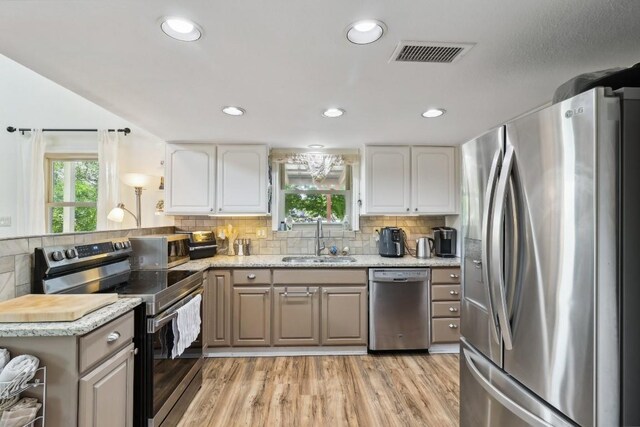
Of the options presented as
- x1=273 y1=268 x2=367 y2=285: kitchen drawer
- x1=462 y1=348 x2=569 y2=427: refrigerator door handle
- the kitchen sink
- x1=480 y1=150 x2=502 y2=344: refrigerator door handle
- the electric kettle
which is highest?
x1=480 y1=150 x2=502 y2=344: refrigerator door handle

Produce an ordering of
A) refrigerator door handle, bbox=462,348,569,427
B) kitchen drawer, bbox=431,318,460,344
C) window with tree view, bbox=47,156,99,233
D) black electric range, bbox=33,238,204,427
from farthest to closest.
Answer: window with tree view, bbox=47,156,99,233
kitchen drawer, bbox=431,318,460,344
black electric range, bbox=33,238,204,427
refrigerator door handle, bbox=462,348,569,427

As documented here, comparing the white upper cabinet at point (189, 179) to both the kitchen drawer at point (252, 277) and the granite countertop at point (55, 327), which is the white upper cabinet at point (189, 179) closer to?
the kitchen drawer at point (252, 277)

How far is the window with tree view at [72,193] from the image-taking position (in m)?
3.56

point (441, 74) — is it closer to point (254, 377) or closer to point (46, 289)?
point (46, 289)

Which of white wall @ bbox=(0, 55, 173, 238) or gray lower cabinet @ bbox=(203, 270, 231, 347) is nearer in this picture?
gray lower cabinet @ bbox=(203, 270, 231, 347)

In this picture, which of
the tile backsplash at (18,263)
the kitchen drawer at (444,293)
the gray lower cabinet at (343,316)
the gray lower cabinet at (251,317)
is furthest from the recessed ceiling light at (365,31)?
the kitchen drawer at (444,293)

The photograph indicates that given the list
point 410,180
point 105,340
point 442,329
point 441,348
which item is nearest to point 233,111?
point 105,340

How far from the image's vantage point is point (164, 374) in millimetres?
1772

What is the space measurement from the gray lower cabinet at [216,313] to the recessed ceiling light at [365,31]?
2.41 metres

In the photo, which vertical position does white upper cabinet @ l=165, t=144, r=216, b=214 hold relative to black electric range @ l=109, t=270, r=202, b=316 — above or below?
above

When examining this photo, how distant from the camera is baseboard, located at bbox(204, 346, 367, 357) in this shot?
293cm

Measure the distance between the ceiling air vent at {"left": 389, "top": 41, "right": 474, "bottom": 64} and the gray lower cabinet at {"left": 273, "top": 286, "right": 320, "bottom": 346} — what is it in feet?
7.15

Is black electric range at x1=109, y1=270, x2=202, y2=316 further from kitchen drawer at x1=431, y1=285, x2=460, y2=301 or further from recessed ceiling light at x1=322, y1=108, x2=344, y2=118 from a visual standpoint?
kitchen drawer at x1=431, y1=285, x2=460, y2=301

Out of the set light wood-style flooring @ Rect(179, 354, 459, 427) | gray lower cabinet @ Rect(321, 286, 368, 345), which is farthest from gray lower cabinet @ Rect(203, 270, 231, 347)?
gray lower cabinet @ Rect(321, 286, 368, 345)
